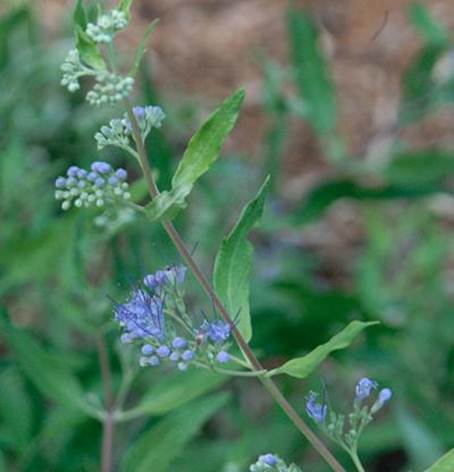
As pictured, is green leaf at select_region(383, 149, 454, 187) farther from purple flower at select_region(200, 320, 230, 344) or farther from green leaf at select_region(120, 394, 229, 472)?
purple flower at select_region(200, 320, 230, 344)

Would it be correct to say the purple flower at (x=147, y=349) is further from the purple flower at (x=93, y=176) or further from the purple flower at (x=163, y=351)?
the purple flower at (x=93, y=176)

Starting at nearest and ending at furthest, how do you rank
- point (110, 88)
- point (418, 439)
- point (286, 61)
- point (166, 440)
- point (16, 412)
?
point (110, 88) → point (166, 440) → point (16, 412) → point (418, 439) → point (286, 61)

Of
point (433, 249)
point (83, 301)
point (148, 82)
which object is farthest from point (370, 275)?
point (83, 301)

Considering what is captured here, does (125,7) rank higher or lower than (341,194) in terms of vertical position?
higher

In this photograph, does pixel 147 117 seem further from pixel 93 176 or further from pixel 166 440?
pixel 166 440

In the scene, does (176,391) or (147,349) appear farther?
(176,391)

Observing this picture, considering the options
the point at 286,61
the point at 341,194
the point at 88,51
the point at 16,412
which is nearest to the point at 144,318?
the point at 88,51

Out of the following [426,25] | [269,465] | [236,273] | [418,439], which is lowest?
[418,439]
